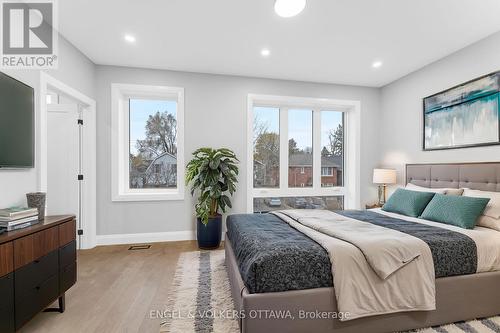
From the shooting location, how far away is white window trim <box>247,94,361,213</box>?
4.21 meters

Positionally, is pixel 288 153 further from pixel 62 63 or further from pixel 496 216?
pixel 62 63

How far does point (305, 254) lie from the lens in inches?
66.1

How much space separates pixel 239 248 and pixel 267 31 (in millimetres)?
2395

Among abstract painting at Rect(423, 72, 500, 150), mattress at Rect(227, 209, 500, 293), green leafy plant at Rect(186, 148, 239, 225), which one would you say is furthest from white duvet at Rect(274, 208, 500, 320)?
green leafy plant at Rect(186, 148, 239, 225)

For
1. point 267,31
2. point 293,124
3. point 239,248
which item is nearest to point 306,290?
point 239,248

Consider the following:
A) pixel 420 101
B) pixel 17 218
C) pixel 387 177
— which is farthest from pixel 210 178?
pixel 420 101

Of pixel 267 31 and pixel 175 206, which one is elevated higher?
pixel 267 31

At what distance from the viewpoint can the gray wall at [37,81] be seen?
209cm

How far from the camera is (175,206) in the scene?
3975 millimetres

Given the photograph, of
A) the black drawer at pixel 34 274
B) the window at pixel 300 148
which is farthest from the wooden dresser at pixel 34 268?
the window at pixel 300 148

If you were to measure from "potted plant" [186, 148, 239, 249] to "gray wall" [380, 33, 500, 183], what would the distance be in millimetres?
2845

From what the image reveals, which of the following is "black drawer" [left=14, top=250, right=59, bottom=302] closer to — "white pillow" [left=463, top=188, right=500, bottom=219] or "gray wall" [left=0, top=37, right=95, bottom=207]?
"gray wall" [left=0, top=37, right=95, bottom=207]

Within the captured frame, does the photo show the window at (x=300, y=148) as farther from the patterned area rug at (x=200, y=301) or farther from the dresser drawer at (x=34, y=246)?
the dresser drawer at (x=34, y=246)

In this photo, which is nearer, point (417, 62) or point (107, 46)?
point (107, 46)
